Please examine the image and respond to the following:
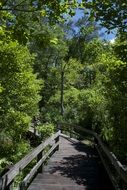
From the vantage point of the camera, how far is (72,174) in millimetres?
13266

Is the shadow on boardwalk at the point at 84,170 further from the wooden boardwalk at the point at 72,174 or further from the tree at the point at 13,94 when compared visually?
the tree at the point at 13,94

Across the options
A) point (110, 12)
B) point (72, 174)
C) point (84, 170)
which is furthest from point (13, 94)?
point (110, 12)

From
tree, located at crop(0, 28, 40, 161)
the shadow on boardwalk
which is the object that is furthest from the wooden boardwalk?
tree, located at crop(0, 28, 40, 161)

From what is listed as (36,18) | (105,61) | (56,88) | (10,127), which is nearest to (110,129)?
(105,61)

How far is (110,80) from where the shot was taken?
17891 millimetres

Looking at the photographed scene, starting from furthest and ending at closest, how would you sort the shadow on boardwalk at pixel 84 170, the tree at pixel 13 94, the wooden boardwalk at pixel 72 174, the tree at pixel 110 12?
1. the tree at pixel 13 94
2. the shadow on boardwalk at pixel 84 170
3. the wooden boardwalk at pixel 72 174
4. the tree at pixel 110 12

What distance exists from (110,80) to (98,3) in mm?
8329

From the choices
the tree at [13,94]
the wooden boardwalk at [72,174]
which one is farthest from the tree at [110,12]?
the tree at [13,94]

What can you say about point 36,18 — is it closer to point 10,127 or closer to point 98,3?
point 98,3

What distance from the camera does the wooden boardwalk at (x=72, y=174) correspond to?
1124cm

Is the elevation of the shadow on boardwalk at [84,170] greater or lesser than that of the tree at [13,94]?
lesser

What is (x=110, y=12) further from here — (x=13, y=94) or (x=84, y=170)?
(x=13, y=94)

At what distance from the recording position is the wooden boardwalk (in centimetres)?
1124

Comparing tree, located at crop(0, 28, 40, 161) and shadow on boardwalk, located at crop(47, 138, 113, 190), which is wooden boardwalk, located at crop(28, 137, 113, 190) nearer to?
shadow on boardwalk, located at crop(47, 138, 113, 190)
